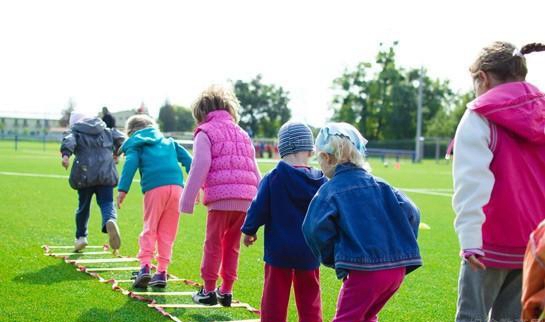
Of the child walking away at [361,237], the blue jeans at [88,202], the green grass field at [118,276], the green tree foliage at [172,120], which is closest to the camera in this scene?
the child walking away at [361,237]

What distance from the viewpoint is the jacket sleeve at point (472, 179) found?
3.42 metres

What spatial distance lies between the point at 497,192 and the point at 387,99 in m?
75.6

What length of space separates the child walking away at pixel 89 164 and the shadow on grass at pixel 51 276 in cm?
109

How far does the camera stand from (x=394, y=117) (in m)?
77.3

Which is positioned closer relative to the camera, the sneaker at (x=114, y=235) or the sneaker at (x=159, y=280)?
the sneaker at (x=159, y=280)

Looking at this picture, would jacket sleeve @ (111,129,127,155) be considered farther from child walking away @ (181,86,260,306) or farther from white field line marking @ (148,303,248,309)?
white field line marking @ (148,303,248,309)

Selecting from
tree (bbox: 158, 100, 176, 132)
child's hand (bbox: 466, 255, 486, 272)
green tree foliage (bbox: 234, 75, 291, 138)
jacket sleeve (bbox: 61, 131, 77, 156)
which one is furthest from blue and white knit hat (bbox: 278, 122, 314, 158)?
tree (bbox: 158, 100, 176, 132)

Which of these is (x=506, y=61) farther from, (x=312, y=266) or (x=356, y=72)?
(x=356, y=72)

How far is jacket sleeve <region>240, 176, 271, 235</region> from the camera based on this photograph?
4797 mm

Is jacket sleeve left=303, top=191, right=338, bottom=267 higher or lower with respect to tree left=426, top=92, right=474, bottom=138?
lower

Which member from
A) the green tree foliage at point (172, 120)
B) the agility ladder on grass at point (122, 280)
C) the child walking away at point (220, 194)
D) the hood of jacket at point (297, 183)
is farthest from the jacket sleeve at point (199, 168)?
the green tree foliage at point (172, 120)

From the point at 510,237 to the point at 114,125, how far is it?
263 inches

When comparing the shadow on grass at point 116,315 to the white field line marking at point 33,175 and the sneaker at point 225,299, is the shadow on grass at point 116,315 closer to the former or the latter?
the sneaker at point 225,299

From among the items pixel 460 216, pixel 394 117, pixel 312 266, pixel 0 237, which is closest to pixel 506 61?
pixel 460 216
